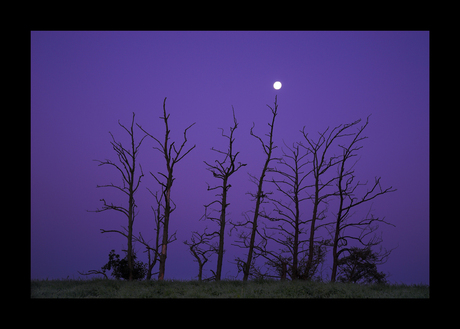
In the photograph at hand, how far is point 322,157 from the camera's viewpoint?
12.0 m

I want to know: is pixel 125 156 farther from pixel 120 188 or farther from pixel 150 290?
pixel 150 290

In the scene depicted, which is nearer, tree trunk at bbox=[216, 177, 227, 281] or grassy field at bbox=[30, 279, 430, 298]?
grassy field at bbox=[30, 279, 430, 298]

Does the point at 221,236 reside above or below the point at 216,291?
above

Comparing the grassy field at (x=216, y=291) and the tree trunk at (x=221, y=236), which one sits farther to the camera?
the tree trunk at (x=221, y=236)

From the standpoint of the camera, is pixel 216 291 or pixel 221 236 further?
pixel 221 236
